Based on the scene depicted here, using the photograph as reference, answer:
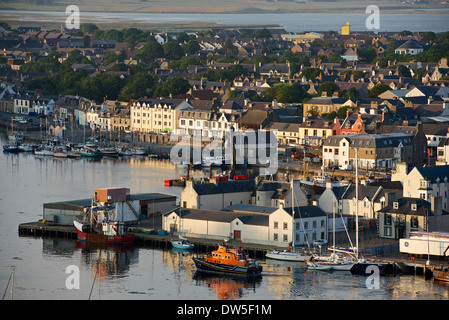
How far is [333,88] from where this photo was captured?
2827 inches

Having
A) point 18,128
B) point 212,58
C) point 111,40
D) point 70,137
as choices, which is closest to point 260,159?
point 70,137

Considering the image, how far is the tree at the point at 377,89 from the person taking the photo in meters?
70.3

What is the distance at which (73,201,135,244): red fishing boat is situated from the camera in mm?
35062

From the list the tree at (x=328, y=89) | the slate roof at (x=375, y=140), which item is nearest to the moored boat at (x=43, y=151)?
the slate roof at (x=375, y=140)

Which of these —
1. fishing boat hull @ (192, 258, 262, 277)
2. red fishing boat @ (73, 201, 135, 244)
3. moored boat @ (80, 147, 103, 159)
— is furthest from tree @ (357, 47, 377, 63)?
fishing boat hull @ (192, 258, 262, 277)

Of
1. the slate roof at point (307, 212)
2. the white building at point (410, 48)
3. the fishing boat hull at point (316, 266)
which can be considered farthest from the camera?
the white building at point (410, 48)

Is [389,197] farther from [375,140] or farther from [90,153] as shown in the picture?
[90,153]

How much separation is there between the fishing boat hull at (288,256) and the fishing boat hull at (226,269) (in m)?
1.53

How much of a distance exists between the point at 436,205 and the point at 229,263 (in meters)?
7.00

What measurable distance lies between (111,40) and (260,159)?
77744 millimetres

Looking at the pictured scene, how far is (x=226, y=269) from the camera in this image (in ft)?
102

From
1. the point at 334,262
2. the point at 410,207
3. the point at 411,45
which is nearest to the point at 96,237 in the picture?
the point at 334,262

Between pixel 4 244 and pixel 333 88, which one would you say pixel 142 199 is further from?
pixel 333 88

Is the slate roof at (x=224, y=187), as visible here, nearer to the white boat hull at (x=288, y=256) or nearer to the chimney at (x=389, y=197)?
the chimney at (x=389, y=197)
